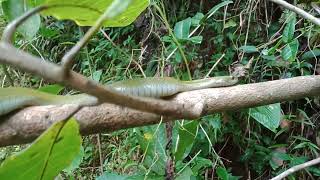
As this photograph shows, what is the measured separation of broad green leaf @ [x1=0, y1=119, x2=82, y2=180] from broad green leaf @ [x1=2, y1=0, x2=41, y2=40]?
362 millimetres

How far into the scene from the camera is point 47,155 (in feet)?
1.93

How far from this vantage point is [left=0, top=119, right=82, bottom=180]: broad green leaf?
1.80ft

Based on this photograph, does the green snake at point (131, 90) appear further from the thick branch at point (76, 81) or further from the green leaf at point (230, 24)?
the green leaf at point (230, 24)

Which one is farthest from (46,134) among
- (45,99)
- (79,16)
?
(45,99)

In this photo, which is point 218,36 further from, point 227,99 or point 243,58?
point 227,99

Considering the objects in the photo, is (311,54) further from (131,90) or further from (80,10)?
(80,10)

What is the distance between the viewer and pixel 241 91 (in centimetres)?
91

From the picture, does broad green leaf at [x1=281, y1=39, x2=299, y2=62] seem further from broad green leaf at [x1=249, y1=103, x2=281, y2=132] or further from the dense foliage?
broad green leaf at [x1=249, y1=103, x2=281, y2=132]

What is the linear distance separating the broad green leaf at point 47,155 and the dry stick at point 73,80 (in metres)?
0.21

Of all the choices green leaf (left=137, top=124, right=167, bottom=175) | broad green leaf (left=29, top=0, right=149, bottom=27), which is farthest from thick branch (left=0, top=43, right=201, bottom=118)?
green leaf (left=137, top=124, right=167, bottom=175)

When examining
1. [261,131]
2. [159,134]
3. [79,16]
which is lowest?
[261,131]

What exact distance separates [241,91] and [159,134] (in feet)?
2.75

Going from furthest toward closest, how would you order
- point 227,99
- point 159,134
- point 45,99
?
point 159,134 < point 45,99 < point 227,99

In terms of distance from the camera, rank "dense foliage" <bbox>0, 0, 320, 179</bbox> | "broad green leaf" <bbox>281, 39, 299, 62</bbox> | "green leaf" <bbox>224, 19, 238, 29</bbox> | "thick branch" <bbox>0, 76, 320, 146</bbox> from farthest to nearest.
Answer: "green leaf" <bbox>224, 19, 238, 29</bbox>
"dense foliage" <bbox>0, 0, 320, 179</bbox>
"broad green leaf" <bbox>281, 39, 299, 62</bbox>
"thick branch" <bbox>0, 76, 320, 146</bbox>
